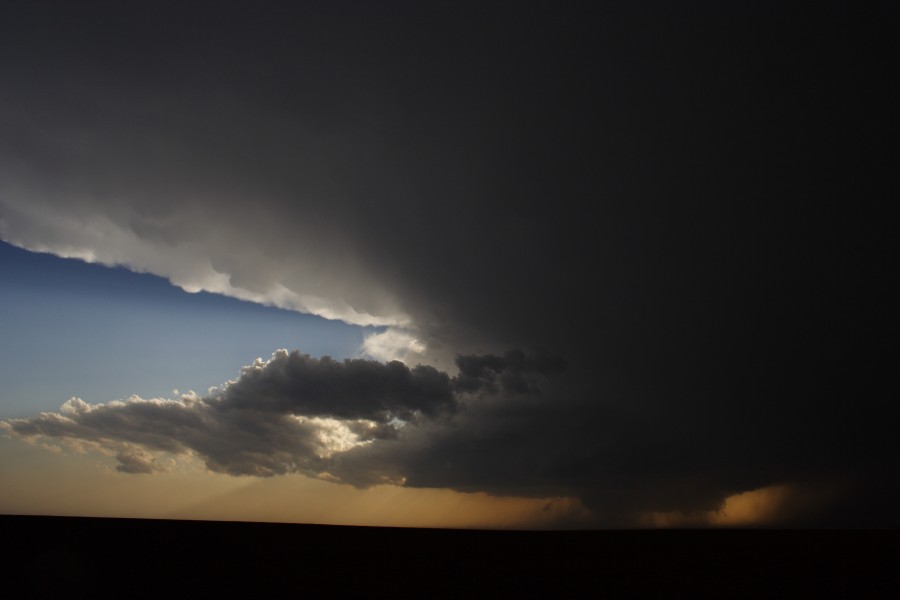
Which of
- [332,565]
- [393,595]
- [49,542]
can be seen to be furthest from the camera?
[49,542]

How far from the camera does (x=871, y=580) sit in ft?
81.8

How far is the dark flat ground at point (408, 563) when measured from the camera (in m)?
21.7

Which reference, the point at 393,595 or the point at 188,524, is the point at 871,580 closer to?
the point at 393,595

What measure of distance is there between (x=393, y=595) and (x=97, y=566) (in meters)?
13.9

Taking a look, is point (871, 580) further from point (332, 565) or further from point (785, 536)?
point (332, 565)

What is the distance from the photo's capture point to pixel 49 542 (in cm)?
2728

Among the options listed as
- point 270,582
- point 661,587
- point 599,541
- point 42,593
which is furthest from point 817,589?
point 42,593

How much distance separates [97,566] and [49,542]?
20.1 ft

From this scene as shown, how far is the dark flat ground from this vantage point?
854 inches

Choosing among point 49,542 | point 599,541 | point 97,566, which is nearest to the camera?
point 97,566

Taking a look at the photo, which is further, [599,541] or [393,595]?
[599,541]

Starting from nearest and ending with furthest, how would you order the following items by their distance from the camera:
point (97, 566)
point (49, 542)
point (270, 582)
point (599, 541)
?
point (270, 582), point (97, 566), point (49, 542), point (599, 541)

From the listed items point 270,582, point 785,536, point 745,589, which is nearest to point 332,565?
point 270,582

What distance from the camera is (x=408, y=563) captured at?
26.7 metres
